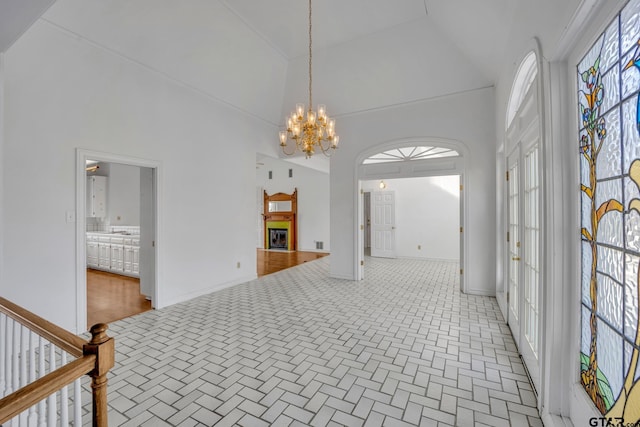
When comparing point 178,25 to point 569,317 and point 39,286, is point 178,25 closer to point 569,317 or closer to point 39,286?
point 39,286

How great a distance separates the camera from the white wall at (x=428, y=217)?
755 centimetres

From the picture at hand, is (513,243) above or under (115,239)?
above

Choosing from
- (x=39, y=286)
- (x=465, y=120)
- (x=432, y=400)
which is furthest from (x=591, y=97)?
(x=39, y=286)

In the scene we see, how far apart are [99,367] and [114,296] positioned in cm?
432

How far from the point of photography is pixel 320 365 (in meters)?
2.50

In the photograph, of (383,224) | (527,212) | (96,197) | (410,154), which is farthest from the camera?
(383,224)

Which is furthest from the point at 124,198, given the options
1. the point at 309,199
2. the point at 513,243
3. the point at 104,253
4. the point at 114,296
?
the point at 513,243

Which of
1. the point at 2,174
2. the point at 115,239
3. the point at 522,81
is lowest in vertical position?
the point at 115,239

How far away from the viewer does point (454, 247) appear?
752 centimetres

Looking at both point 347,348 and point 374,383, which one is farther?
point 347,348

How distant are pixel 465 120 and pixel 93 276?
315 inches

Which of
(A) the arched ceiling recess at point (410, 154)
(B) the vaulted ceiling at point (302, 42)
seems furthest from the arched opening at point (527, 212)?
(A) the arched ceiling recess at point (410, 154)

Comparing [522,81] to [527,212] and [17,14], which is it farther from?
[17,14]

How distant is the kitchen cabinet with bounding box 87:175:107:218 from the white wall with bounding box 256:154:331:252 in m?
4.67
